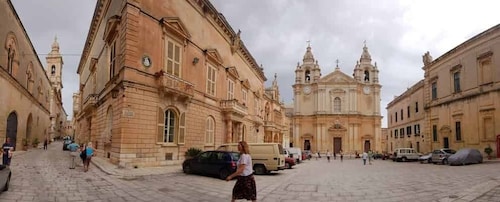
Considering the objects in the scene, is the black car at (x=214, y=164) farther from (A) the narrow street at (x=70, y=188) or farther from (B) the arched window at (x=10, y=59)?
(B) the arched window at (x=10, y=59)

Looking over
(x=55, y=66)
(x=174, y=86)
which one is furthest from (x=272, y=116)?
(x=55, y=66)

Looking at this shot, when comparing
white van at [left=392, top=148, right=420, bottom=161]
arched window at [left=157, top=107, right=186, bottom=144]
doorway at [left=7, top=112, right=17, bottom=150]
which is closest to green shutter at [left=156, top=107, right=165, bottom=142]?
arched window at [left=157, top=107, right=186, bottom=144]

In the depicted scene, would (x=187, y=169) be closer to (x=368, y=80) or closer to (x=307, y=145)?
(x=307, y=145)

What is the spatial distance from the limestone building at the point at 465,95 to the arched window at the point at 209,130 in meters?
21.0

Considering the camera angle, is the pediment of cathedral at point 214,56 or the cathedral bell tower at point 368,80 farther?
the cathedral bell tower at point 368,80

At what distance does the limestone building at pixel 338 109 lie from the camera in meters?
58.1

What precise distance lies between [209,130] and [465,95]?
72.8 feet

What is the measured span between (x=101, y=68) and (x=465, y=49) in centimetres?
2905

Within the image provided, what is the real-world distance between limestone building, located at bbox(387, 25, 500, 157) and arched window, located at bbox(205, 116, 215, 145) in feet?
68.8

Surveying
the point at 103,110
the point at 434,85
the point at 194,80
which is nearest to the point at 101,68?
the point at 103,110

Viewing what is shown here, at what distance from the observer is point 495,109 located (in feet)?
83.1

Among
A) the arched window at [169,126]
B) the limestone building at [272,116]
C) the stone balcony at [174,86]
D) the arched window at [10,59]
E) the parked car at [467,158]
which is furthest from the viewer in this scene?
the limestone building at [272,116]

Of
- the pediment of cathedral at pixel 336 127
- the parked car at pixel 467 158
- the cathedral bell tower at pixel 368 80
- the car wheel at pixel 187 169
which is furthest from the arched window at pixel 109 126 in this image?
the cathedral bell tower at pixel 368 80

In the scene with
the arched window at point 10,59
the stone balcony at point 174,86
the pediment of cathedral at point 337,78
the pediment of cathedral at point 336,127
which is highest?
the pediment of cathedral at point 337,78
